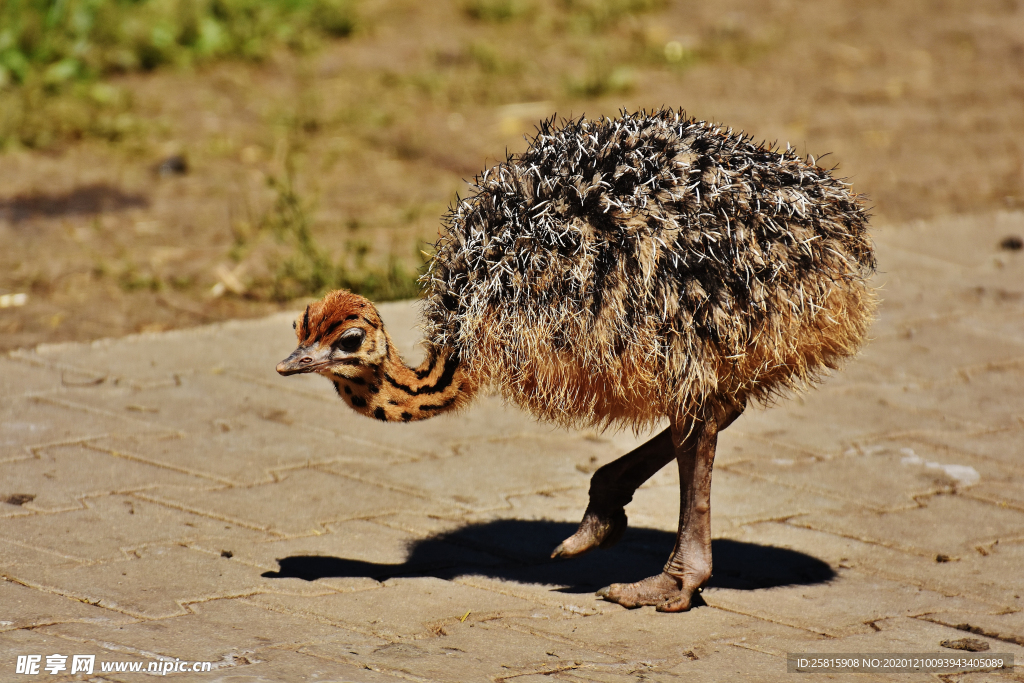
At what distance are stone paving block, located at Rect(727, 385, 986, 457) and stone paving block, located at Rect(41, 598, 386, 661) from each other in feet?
8.23

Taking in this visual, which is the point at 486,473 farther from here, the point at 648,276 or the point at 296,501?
the point at 648,276

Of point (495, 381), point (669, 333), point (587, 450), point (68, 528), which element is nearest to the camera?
point (669, 333)

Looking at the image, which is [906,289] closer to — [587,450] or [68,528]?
[587,450]

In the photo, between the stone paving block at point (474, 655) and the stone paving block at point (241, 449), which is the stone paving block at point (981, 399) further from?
the stone paving block at point (474, 655)

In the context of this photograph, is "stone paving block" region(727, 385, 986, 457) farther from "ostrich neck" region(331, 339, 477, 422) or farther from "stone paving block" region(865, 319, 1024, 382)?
"ostrich neck" region(331, 339, 477, 422)

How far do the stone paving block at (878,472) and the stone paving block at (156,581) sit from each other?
6.89ft

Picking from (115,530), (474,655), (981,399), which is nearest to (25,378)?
(115,530)

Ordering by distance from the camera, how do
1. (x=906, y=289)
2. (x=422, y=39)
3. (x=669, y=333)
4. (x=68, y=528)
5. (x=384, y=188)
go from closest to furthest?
(x=669, y=333), (x=68, y=528), (x=906, y=289), (x=384, y=188), (x=422, y=39)

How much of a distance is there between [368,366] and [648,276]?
95cm

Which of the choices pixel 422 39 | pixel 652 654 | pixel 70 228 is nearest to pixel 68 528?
pixel 652 654

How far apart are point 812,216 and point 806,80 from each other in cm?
787

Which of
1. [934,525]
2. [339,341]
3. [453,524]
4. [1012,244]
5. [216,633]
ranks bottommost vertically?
[216,633]

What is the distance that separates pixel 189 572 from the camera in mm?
3943

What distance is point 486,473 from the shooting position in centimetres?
496
